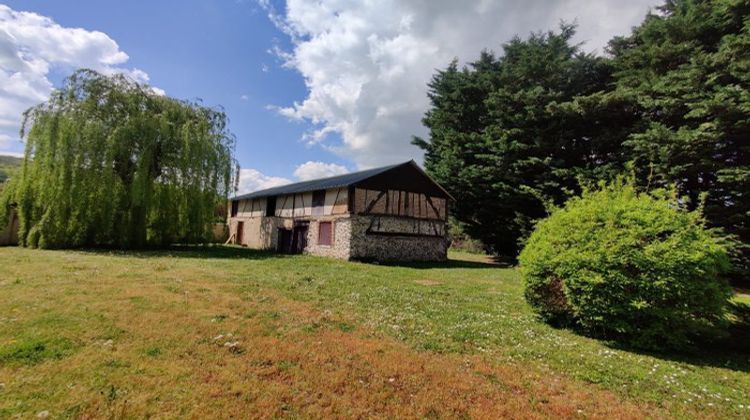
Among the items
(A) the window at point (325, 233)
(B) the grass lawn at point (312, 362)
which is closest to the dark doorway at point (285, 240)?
(A) the window at point (325, 233)

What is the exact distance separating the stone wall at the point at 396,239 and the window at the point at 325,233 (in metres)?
1.89

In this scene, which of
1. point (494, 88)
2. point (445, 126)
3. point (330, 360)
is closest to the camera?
point (330, 360)

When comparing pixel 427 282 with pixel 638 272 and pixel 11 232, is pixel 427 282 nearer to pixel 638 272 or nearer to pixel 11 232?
pixel 638 272

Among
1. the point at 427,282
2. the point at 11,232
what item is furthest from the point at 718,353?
the point at 11,232

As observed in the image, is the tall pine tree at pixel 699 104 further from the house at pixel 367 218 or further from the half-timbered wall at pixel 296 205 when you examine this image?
the half-timbered wall at pixel 296 205

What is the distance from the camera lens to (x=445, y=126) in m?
28.9

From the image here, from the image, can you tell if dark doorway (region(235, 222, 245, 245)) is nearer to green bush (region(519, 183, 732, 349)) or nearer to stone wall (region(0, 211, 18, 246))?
stone wall (region(0, 211, 18, 246))

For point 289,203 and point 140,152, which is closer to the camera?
point 140,152

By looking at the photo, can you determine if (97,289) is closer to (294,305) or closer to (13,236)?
(294,305)

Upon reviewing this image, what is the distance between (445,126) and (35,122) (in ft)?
83.2

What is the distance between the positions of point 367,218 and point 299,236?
5385 mm

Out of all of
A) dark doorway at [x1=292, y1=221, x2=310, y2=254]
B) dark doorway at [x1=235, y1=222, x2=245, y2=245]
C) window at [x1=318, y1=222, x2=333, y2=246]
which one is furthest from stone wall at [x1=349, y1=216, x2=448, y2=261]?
dark doorway at [x1=235, y1=222, x2=245, y2=245]

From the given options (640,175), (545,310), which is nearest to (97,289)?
(545,310)

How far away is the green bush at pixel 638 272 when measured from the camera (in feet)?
18.3
